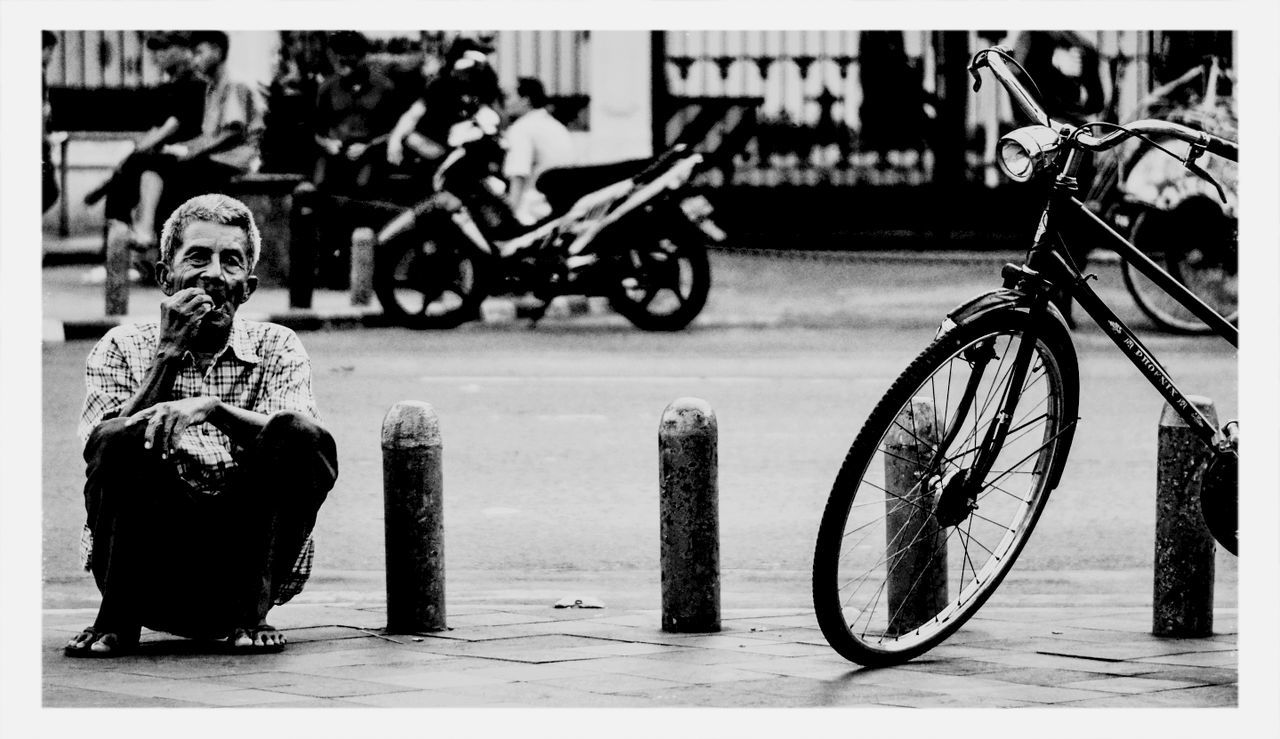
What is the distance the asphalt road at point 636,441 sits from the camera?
6.89 meters

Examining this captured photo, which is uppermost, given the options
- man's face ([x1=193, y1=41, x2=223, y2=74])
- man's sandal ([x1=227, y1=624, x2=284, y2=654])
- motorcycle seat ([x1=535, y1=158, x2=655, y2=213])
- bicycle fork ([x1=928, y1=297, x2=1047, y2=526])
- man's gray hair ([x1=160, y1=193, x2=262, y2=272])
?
man's face ([x1=193, y1=41, x2=223, y2=74])

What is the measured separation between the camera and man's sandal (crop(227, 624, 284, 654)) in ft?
16.6

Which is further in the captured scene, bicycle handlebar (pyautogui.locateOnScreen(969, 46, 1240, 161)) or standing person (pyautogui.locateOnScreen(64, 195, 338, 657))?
standing person (pyautogui.locateOnScreen(64, 195, 338, 657))

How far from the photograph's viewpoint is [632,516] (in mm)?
7719

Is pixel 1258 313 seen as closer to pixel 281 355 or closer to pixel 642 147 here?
pixel 281 355

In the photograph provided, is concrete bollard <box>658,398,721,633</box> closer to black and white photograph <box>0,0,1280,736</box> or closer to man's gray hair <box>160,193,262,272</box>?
black and white photograph <box>0,0,1280,736</box>

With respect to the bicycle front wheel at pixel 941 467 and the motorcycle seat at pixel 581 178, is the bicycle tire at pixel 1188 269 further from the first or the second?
the bicycle front wheel at pixel 941 467

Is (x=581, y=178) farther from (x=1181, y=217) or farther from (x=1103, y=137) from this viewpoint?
(x=1103, y=137)

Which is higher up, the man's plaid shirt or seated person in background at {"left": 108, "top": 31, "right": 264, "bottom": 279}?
seated person in background at {"left": 108, "top": 31, "right": 264, "bottom": 279}

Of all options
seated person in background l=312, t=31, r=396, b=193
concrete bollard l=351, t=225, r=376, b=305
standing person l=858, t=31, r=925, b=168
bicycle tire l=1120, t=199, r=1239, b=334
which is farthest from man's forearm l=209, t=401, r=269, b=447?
standing person l=858, t=31, r=925, b=168

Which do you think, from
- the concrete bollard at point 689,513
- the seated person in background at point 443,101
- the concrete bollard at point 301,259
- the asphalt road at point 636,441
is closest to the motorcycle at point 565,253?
the asphalt road at point 636,441

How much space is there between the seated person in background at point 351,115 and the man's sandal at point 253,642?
1138 centimetres

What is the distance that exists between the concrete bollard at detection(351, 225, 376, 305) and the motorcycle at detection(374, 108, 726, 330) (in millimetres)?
737
